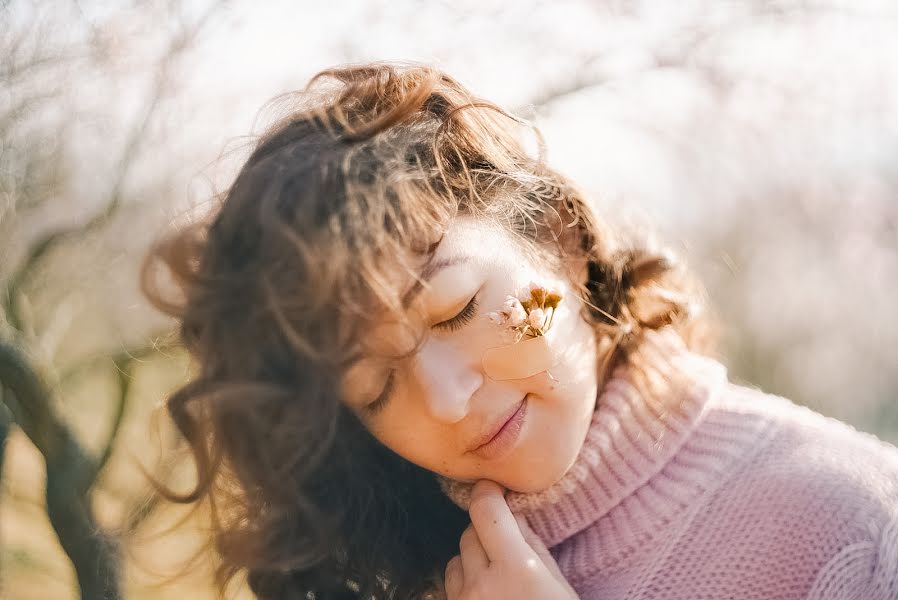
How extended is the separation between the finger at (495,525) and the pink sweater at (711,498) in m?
0.04

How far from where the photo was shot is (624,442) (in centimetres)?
116

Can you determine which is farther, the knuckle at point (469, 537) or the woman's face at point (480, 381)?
the knuckle at point (469, 537)

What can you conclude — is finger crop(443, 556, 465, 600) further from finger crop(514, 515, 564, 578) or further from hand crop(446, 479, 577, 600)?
finger crop(514, 515, 564, 578)

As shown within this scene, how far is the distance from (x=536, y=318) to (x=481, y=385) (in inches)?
4.3

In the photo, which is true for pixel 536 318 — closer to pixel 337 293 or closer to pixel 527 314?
pixel 527 314

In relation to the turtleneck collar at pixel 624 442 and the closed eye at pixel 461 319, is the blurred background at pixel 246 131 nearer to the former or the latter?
the turtleneck collar at pixel 624 442

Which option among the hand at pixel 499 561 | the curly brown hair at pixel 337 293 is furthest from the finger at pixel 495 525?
the curly brown hair at pixel 337 293

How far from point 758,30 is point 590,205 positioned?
3.51ft

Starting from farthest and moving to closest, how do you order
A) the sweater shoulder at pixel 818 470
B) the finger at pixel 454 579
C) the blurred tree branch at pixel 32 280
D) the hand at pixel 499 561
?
1. the blurred tree branch at pixel 32 280
2. the finger at pixel 454 579
3. the hand at pixel 499 561
4. the sweater shoulder at pixel 818 470

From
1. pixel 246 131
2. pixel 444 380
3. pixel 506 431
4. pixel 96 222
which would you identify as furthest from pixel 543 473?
pixel 96 222

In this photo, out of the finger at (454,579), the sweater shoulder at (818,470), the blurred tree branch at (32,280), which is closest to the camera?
the sweater shoulder at (818,470)

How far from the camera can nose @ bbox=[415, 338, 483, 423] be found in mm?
997

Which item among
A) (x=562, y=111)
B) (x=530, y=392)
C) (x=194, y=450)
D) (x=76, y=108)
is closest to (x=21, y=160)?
(x=76, y=108)

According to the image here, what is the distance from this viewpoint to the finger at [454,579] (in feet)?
3.82
